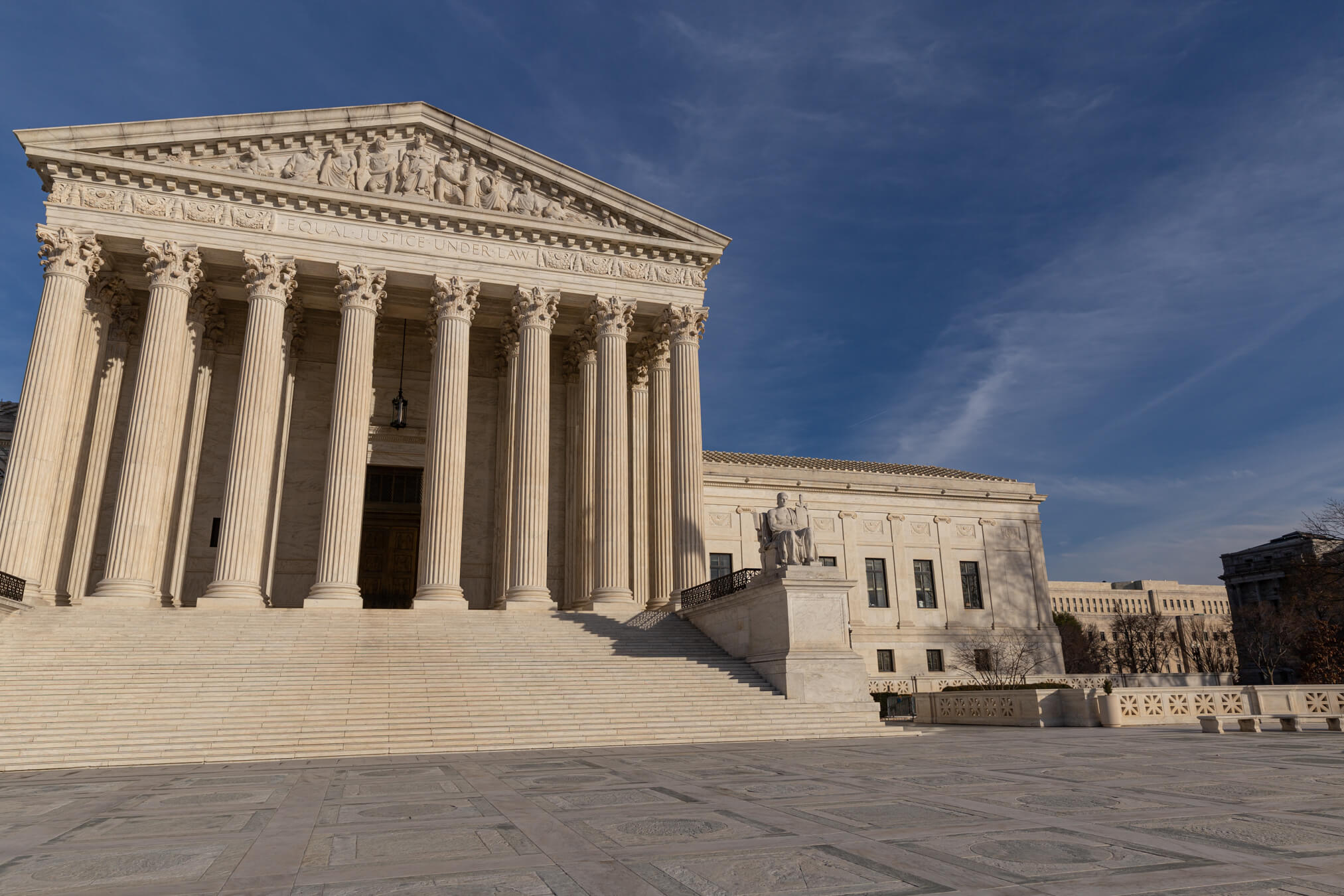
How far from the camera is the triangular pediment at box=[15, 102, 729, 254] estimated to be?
25.3 metres

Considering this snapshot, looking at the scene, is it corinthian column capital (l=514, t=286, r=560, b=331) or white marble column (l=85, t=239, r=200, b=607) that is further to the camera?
corinthian column capital (l=514, t=286, r=560, b=331)

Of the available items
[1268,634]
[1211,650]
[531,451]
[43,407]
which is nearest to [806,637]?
[531,451]

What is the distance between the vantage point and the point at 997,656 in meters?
40.3

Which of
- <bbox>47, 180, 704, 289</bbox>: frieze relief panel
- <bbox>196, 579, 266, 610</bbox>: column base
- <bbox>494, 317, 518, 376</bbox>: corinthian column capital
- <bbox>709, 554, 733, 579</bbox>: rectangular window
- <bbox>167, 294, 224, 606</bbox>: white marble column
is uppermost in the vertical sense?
<bbox>47, 180, 704, 289</bbox>: frieze relief panel

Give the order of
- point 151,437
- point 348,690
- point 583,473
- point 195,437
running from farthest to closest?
1. point 583,473
2. point 195,437
3. point 151,437
4. point 348,690

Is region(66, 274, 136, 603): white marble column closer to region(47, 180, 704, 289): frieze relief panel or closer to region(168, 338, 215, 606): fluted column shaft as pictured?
region(168, 338, 215, 606): fluted column shaft

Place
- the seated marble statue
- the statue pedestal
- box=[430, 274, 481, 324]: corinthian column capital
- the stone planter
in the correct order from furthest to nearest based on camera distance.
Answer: box=[430, 274, 481, 324]: corinthian column capital
the seated marble statue
the stone planter
the statue pedestal

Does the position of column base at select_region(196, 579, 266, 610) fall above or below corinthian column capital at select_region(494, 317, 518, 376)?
below

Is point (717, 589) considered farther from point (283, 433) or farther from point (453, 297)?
point (283, 433)

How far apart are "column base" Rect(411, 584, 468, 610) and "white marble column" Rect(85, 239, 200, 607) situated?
24.5ft

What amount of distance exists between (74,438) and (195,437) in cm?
363

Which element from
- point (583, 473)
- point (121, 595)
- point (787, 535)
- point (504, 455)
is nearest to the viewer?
point (787, 535)

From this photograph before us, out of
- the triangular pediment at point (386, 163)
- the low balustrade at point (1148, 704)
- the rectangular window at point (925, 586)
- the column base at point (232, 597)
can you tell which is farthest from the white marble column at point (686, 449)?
the rectangular window at point (925, 586)

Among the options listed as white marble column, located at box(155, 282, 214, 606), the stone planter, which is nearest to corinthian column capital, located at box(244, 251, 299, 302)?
white marble column, located at box(155, 282, 214, 606)
